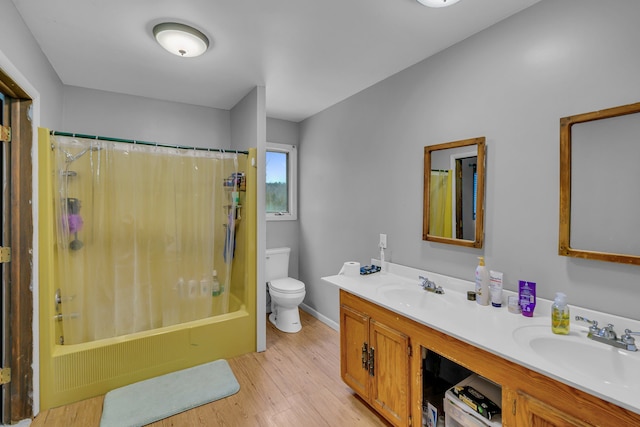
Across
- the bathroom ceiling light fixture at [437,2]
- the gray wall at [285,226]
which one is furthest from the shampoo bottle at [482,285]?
the gray wall at [285,226]

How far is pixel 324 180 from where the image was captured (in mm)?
3256

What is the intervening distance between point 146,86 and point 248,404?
2790mm

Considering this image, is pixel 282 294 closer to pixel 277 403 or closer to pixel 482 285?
pixel 277 403

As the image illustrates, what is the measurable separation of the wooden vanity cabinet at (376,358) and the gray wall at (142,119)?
2.42 metres

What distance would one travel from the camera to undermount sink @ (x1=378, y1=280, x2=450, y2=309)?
5.94 feet

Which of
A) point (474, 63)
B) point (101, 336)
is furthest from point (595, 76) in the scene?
point (101, 336)

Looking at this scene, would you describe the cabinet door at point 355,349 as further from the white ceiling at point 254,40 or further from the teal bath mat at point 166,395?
the white ceiling at point 254,40

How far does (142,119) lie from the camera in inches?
116

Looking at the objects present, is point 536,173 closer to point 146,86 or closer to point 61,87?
point 146,86

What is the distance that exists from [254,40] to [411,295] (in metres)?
2.00

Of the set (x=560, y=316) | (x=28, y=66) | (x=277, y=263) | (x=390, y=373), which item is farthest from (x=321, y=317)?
(x=28, y=66)

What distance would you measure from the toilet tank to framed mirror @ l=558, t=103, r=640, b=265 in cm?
261

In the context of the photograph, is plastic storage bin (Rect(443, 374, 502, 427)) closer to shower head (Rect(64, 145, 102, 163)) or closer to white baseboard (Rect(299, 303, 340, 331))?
white baseboard (Rect(299, 303, 340, 331))

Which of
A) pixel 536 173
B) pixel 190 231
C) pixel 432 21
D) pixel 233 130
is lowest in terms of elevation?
pixel 190 231
